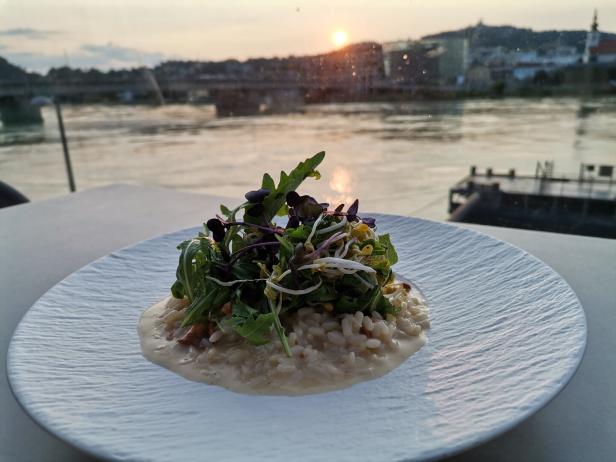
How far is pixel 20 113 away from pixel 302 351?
14.9ft

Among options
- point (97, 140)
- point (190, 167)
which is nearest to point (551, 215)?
point (97, 140)

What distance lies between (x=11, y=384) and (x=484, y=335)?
2.53 ft

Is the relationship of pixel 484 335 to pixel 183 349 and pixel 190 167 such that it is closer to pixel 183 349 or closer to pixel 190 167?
pixel 183 349

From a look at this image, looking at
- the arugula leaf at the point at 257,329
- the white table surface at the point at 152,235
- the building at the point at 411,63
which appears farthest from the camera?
the building at the point at 411,63

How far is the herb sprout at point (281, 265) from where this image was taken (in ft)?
3.32

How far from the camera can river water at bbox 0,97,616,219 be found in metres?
2.97

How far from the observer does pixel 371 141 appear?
5578mm

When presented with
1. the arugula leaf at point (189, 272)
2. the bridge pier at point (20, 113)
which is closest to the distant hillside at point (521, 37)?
the arugula leaf at point (189, 272)

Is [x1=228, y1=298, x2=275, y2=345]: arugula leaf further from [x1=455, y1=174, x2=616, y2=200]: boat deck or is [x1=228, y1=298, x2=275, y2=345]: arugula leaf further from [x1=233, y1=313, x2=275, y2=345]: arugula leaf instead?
[x1=455, y1=174, x2=616, y2=200]: boat deck

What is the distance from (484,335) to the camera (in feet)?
2.96

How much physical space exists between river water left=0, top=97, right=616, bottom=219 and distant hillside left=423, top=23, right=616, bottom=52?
347 mm

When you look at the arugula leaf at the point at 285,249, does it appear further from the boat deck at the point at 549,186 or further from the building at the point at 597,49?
the boat deck at the point at 549,186

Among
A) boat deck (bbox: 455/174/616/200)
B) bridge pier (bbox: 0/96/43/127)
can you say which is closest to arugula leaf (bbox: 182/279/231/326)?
bridge pier (bbox: 0/96/43/127)

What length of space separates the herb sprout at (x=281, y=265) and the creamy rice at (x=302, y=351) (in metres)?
0.03
